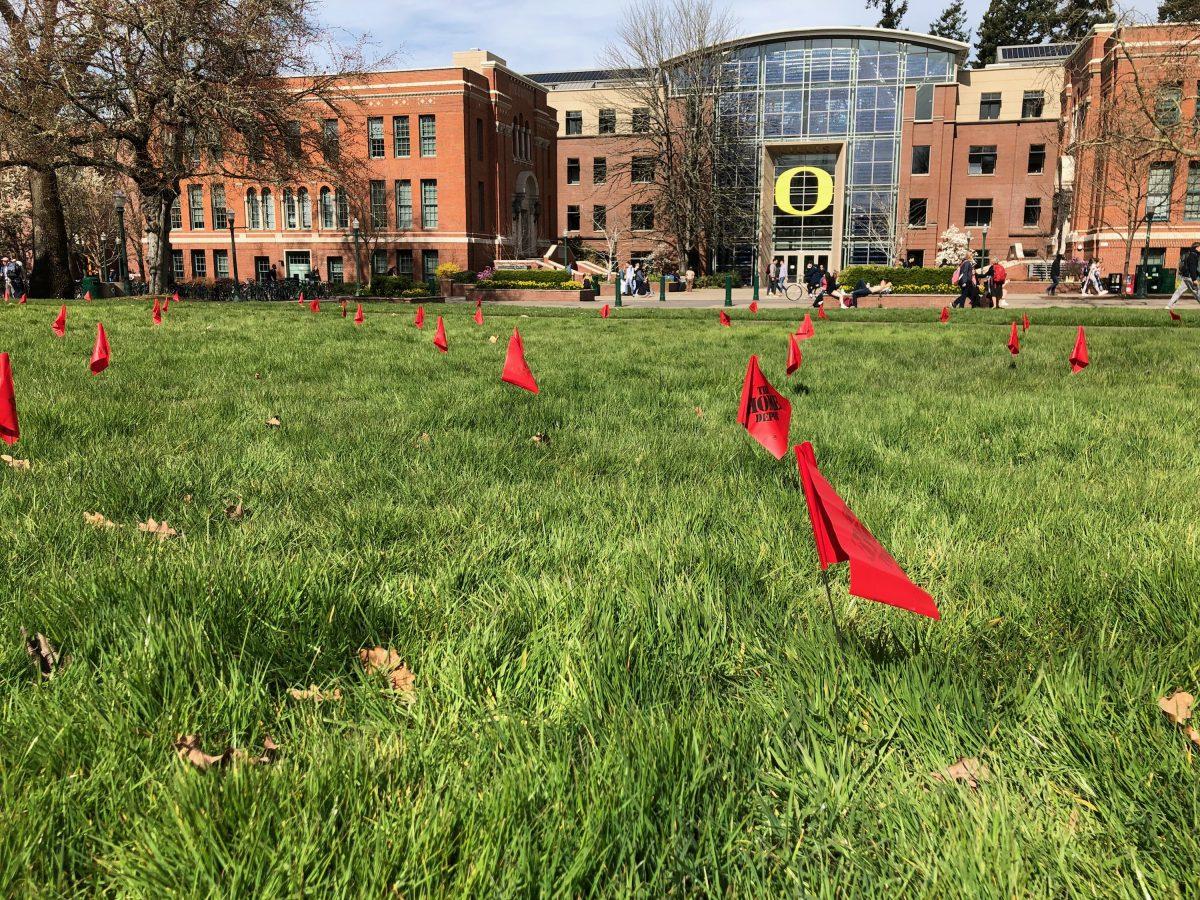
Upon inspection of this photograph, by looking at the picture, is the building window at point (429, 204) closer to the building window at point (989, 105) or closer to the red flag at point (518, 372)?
the building window at point (989, 105)

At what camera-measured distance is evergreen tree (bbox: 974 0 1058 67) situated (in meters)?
80.0

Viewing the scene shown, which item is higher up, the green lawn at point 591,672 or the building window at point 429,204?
the building window at point 429,204

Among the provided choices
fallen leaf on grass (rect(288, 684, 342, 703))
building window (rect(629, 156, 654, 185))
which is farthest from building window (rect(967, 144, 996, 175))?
fallen leaf on grass (rect(288, 684, 342, 703))

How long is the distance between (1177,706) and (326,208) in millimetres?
61789

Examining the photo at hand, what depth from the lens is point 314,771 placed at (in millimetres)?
1648

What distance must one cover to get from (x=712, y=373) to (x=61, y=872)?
23.9 ft

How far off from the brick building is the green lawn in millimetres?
52746

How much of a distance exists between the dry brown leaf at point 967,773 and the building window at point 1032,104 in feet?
231

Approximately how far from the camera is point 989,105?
202 ft

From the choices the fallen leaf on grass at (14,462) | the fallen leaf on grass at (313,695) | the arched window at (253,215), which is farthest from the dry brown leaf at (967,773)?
the arched window at (253,215)

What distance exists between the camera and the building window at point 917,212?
196 ft

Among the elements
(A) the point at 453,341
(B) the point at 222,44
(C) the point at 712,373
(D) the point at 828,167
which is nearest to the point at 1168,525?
(C) the point at 712,373

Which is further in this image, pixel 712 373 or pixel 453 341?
pixel 453 341

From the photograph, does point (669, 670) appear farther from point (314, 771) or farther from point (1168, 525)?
point (1168, 525)
